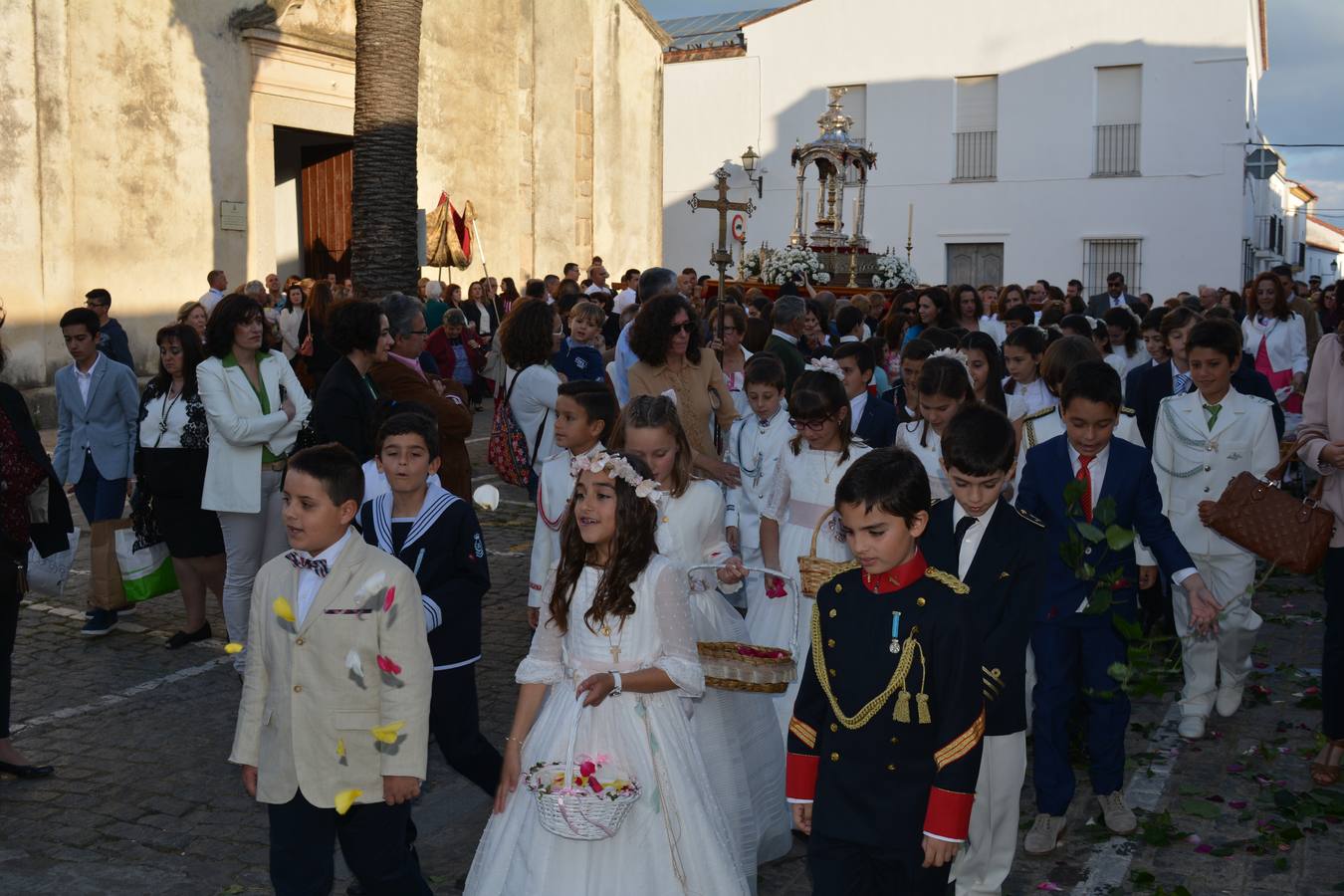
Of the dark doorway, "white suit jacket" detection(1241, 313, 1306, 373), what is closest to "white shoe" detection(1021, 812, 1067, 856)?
"white suit jacket" detection(1241, 313, 1306, 373)

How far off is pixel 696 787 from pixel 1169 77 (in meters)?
31.8

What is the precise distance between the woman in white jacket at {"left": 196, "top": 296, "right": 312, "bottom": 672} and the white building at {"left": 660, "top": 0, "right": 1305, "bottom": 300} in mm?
28770

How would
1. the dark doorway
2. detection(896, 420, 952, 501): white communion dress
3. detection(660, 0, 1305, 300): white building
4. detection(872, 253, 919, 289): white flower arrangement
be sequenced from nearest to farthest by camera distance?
detection(896, 420, 952, 501): white communion dress, detection(872, 253, 919, 289): white flower arrangement, the dark doorway, detection(660, 0, 1305, 300): white building

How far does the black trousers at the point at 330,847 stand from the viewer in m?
3.82

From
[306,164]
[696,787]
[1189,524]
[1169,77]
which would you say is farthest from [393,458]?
[1169,77]

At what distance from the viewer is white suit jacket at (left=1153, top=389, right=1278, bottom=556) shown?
6352 mm

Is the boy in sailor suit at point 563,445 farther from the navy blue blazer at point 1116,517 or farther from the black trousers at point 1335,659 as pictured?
the black trousers at point 1335,659

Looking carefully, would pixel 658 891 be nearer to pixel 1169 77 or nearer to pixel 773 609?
pixel 773 609

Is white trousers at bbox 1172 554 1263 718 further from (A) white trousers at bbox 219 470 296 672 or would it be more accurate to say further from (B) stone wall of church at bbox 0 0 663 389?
(B) stone wall of church at bbox 0 0 663 389

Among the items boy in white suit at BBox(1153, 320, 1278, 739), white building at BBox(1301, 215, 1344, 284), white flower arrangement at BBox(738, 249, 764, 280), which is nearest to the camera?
boy in white suit at BBox(1153, 320, 1278, 739)

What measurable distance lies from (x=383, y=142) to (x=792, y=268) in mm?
7598

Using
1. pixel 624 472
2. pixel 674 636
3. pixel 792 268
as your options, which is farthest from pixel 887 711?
pixel 792 268

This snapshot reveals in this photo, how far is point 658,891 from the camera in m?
4.01

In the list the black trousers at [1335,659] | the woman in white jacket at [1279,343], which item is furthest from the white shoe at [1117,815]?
the woman in white jacket at [1279,343]
